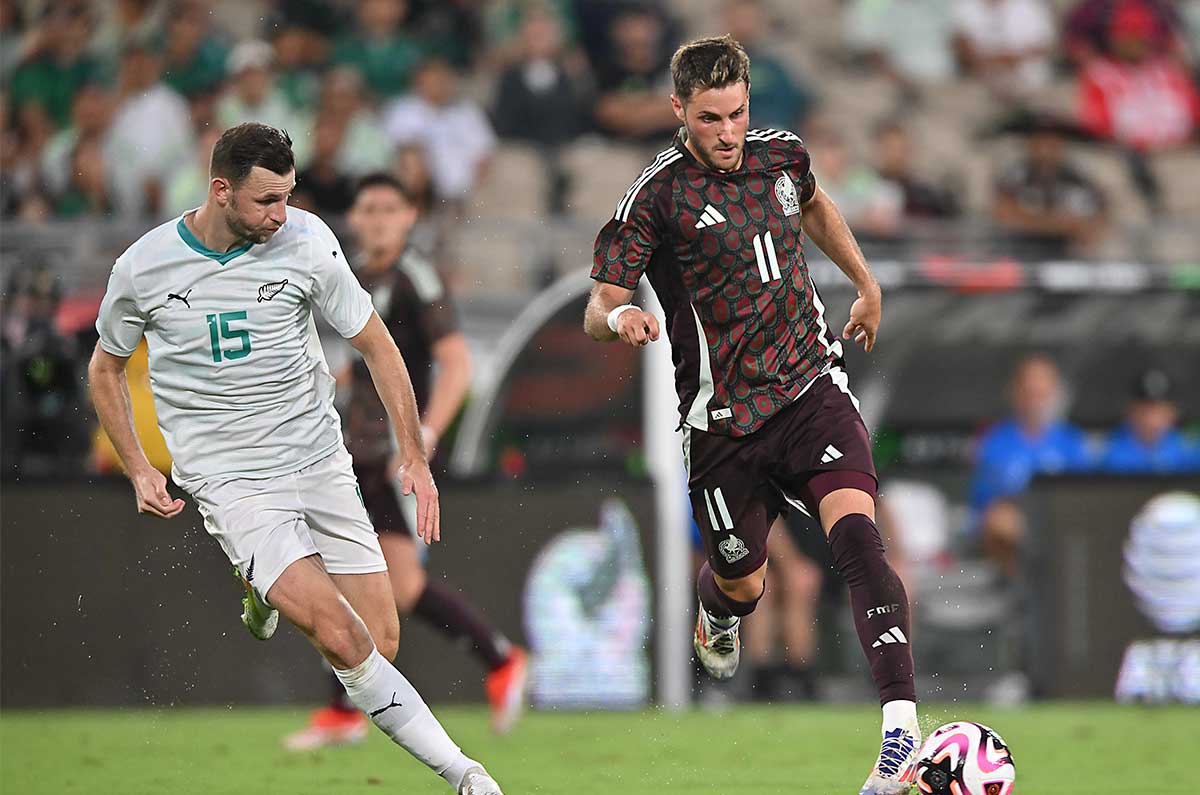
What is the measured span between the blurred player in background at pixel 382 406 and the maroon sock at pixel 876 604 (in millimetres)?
3443

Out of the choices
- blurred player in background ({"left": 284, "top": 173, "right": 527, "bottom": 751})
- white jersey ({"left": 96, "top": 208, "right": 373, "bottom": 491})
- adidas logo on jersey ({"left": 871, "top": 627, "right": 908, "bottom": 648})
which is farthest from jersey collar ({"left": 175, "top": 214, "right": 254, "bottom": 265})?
blurred player in background ({"left": 284, "top": 173, "right": 527, "bottom": 751})

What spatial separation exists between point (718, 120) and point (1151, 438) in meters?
7.04

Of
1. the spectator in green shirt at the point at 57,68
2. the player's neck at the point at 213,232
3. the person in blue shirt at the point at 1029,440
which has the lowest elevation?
the person in blue shirt at the point at 1029,440

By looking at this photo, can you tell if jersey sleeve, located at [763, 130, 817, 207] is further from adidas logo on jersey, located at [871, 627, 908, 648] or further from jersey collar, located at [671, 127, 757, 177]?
adidas logo on jersey, located at [871, 627, 908, 648]

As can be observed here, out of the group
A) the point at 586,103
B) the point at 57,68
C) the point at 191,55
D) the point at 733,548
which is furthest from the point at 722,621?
the point at 57,68

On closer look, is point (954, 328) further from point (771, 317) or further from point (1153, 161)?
point (771, 317)

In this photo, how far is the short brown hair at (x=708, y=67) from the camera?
6645 mm

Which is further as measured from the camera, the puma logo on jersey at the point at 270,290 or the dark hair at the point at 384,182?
the dark hair at the point at 384,182

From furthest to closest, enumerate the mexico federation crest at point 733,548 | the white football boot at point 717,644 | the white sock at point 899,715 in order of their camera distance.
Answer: the white football boot at point 717,644 < the mexico federation crest at point 733,548 < the white sock at point 899,715

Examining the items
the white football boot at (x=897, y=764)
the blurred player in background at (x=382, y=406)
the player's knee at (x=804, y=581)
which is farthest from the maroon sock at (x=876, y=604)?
the player's knee at (x=804, y=581)

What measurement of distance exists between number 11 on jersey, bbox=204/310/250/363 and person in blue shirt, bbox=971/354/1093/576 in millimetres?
6955

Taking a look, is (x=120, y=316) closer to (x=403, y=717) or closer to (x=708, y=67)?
(x=403, y=717)

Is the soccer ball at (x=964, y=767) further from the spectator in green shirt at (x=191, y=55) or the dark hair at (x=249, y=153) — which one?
the spectator in green shirt at (x=191, y=55)

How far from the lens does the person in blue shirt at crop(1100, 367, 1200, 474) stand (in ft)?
41.9
